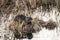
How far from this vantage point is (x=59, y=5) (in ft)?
5.14

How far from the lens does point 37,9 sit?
1.57 meters

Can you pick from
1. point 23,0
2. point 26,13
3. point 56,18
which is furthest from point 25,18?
point 56,18

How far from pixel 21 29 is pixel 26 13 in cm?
15

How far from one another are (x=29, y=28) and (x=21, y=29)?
7 centimetres

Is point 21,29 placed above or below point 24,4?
below

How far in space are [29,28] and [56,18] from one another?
0.81 ft

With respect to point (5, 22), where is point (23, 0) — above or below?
above

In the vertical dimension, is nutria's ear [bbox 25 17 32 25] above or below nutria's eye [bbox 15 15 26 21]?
below

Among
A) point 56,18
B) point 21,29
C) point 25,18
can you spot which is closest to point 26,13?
point 25,18

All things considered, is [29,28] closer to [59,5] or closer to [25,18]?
[25,18]

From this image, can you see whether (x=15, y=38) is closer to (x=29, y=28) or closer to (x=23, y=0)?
(x=29, y=28)

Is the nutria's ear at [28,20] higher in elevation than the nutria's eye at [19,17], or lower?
lower

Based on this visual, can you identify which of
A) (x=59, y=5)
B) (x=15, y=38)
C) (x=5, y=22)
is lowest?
(x=15, y=38)

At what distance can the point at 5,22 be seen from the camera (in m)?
1.52
